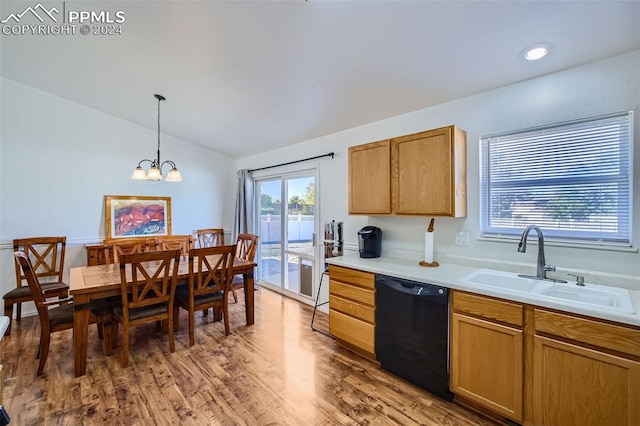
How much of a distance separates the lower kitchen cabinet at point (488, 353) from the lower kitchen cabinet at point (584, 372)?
0.10 metres

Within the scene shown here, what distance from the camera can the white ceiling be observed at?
5.37 ft

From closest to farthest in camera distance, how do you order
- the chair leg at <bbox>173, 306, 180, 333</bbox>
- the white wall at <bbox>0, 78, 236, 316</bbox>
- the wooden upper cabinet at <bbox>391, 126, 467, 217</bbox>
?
the wooden upper cabinet at <bbox>391, 126, 467, 217</bbox> < the chair leg at <bbox>173, 306, 180, 333</bbox> < the white wall at <bbox>0, 78, 236, 316</bbox>

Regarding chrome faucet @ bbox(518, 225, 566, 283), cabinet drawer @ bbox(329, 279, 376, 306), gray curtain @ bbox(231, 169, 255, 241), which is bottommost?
cabinet drawer @ bbox(329, 279, 376, 306)

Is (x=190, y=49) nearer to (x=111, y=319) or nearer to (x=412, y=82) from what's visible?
(x=412, y=82)

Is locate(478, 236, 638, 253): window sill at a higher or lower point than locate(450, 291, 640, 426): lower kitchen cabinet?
higher

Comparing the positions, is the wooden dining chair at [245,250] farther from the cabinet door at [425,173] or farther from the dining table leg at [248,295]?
the cabinet door at [425,173]

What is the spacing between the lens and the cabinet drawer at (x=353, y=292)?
8.00 ft

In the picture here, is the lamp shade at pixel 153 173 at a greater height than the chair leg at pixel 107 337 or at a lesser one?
greater

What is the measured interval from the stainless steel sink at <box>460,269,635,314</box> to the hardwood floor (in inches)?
36.3

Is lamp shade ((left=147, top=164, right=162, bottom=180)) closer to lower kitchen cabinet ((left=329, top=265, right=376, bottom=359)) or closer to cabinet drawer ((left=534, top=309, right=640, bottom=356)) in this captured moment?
lower kitchen cabinet ((left=329, top=265, right=376, bottom=359))

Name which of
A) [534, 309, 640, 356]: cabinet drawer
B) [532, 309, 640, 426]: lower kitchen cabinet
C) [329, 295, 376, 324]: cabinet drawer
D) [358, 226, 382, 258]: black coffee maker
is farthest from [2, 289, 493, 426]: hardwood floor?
[358, 226, 382, 258]: black coffee maker

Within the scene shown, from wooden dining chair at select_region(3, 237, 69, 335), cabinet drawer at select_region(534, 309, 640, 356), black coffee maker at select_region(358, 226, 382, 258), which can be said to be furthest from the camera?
wooden dining chair at select_region(3, 237, 69, 335)

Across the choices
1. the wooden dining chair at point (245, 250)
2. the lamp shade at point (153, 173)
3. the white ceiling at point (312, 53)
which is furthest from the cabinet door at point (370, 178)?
the lamp shade at point (153, 173)

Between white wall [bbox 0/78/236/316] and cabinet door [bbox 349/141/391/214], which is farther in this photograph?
white wall [bbox 0/78/236/316]
